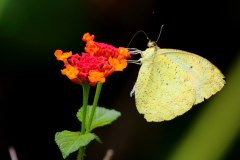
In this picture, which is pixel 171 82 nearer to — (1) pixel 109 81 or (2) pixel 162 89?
(2) pixel 162 89

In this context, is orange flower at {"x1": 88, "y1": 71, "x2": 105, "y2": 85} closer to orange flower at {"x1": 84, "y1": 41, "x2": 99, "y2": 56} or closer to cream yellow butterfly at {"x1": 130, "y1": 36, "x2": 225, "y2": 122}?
orange flower at {"x1": 84, "y1": 41, "x2": 99, "y2": 56}

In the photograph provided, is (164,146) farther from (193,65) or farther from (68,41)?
(193,65)

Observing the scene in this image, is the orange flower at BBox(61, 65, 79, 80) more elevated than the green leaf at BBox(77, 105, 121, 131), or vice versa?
the orange flower at BBox(61, 65, 79, 80)

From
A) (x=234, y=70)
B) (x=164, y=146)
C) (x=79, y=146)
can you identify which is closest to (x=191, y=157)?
(x=164, y=146)

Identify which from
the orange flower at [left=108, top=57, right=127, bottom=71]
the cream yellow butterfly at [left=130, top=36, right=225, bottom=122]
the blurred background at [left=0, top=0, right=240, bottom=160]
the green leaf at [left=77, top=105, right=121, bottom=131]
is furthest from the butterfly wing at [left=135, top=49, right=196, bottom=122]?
the blurred background at [left=0, top=0, right=240, bottom=160]

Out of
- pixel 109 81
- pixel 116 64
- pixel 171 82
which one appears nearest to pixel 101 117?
pixel 116 64

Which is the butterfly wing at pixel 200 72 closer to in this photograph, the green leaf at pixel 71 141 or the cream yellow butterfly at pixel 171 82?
the cream yellow butterfly at pixel 171 82

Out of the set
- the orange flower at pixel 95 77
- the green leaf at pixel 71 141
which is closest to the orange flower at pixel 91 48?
the orange flower at pixel 95 77
